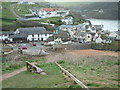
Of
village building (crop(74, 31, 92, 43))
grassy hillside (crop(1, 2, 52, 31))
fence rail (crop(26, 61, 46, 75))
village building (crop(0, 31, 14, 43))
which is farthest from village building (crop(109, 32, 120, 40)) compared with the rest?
fence rail (crop(26, 61, 46, 75))

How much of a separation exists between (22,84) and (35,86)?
743 mm

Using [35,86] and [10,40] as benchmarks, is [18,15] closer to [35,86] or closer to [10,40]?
[10,40]

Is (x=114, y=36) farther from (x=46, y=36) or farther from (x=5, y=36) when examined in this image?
(x=5, y=36)

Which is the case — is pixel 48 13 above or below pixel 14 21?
above

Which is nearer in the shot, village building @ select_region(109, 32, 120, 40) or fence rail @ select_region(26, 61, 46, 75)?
fence rail @ select_region(26, 61, 46, 75)

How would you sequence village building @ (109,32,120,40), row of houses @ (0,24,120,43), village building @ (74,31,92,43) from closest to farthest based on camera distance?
village building @ (74,31,92,43) < row of houses @ (0,24,120,43) < village building @ (109,32,120,40)

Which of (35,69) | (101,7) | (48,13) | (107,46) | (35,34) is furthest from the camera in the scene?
(101,7)

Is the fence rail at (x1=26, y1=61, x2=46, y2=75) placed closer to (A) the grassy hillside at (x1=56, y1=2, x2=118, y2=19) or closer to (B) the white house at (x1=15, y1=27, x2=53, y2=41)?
(B) the white house at (x1=15, y1=27, x2=53, y2=41)

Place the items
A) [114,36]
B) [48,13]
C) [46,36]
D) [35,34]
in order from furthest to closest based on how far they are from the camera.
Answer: [48,13]
[46,36]
[35,34]
[114,36]

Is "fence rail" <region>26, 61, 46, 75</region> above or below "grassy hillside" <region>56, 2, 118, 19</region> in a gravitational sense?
below

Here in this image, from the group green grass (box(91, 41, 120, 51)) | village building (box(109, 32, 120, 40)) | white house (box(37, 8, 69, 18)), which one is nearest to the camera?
green grass (box(91, 41, 120, 51))

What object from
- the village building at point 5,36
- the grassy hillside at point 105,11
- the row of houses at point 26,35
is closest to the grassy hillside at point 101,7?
the grassy hillside at point 105,11

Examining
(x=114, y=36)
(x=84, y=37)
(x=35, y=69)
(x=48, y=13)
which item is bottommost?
(x=35, y=69)

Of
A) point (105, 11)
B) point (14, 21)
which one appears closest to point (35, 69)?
point (14, 21)
